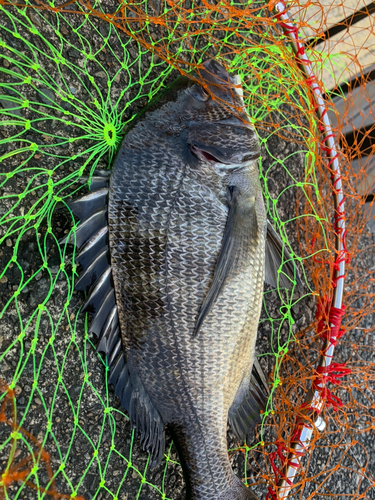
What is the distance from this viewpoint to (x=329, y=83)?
2623 millimetres

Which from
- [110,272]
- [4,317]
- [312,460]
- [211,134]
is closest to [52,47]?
[211,134]

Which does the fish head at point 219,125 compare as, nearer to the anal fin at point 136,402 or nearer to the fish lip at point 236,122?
the fish lip at point 236,122

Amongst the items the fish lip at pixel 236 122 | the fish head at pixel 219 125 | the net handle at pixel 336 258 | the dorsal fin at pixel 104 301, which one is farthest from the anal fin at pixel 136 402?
the fish lip at pixel 236 122

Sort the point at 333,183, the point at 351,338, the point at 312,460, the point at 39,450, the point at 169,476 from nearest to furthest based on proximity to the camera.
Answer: the point at 39,450, the point at 169,476, the point at 333,183, the point at 312,460, the point at 351,338

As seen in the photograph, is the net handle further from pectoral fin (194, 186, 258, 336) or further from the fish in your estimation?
pectoral fin (194, 186, 258, 336)

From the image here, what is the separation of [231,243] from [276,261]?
0.36 meters

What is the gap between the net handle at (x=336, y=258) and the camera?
1577 mm

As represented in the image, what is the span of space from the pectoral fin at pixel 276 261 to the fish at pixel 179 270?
0.67 ft

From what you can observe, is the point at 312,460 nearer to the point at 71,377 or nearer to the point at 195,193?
the point at 71,377

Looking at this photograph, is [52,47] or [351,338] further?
[351,338]

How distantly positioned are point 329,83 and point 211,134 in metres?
1.68

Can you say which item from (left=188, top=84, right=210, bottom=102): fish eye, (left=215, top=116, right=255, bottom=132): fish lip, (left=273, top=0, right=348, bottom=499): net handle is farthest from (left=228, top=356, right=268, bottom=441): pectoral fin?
(left=188, top=84, right=210, bottom=102): fish eye

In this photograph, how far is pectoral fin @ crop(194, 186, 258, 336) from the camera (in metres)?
1.30

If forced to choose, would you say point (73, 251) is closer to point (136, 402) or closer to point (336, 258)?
point (136, 402)
